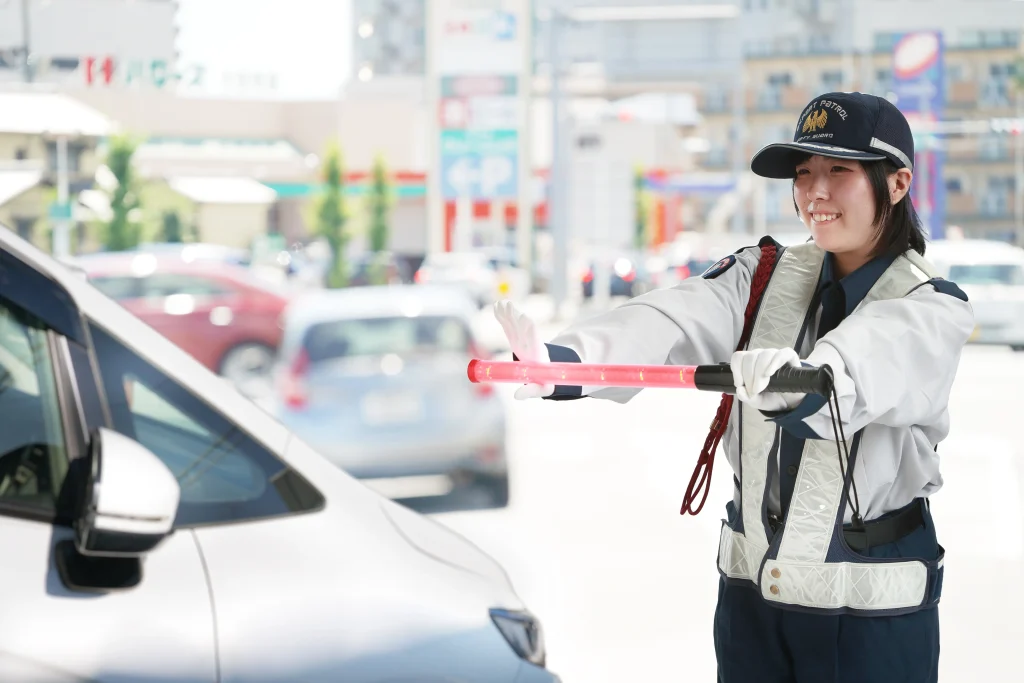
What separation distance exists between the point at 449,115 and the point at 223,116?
1820 centimetres

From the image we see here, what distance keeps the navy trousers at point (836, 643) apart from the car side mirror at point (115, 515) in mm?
1009

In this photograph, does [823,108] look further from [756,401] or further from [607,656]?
[607,656]

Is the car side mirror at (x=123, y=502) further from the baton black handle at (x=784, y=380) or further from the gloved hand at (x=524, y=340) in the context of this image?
the baton black handle at (x=784, y=380)

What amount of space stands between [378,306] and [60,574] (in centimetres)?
779

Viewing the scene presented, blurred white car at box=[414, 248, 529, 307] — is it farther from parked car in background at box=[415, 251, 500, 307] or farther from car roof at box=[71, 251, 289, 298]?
car roof at box=[71, 251, 289, 298]

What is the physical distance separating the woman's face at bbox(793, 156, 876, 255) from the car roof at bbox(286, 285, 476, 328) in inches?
297

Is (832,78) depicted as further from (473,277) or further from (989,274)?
(989,274)

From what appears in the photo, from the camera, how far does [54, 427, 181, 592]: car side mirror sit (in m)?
2.21

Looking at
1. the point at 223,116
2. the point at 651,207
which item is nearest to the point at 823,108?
the point at 223,116

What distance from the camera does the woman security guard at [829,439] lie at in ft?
7.59

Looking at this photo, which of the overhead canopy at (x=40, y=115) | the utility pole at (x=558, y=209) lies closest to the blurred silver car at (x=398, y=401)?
the overhead canopy at (x=40, y=115)

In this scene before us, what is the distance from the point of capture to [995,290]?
20125mm

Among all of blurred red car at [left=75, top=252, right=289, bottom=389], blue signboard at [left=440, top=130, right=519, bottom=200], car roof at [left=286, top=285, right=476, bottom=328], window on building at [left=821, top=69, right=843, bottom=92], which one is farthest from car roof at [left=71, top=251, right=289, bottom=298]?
window on building at [left=821, top=69, right=843, bottom=92]

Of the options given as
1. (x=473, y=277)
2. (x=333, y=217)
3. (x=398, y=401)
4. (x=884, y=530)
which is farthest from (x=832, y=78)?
(x=884, y=530)
